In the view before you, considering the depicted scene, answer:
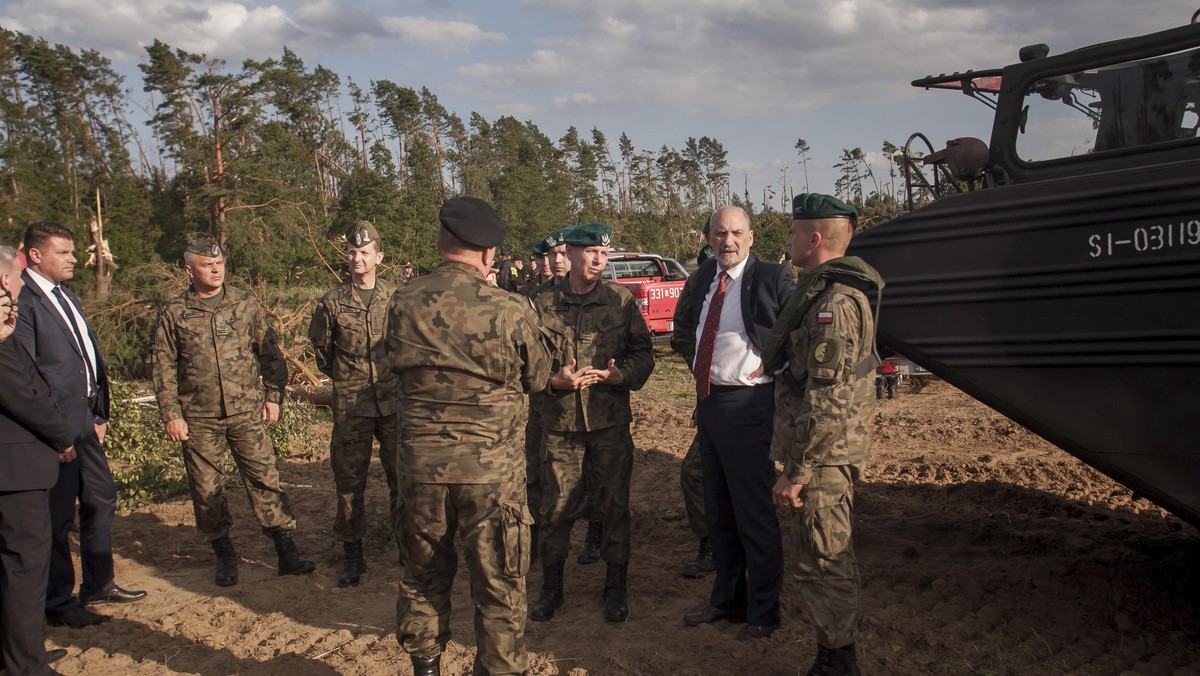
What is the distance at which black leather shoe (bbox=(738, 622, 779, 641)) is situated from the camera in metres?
4.10

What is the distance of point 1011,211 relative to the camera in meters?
3.57

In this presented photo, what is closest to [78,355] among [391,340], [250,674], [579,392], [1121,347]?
[250,674]

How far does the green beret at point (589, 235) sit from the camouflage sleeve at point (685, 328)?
51 cm

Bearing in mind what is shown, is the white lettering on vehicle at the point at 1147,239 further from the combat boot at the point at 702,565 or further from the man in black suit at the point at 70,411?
the man in black suit at the point at 70,411

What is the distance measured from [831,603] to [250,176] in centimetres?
2390

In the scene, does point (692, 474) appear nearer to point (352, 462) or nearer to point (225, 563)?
point (352, 462)

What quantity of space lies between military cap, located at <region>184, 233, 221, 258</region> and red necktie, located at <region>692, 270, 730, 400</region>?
2979 millimetres

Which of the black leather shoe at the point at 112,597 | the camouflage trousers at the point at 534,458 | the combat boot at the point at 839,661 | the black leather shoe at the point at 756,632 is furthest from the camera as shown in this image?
the camouflage trousers at the point at 534,458

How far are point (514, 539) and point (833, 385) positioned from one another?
1351 millimetres

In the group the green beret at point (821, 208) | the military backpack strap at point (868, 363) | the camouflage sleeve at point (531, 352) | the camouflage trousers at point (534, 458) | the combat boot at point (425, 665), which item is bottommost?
the combat boot at point (425, 665)

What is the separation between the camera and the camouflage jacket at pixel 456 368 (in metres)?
3.38

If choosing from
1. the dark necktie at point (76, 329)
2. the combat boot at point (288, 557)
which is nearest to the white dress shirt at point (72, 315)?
the dark necktie at point (76, 329)

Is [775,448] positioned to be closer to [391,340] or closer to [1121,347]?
[1121,347]

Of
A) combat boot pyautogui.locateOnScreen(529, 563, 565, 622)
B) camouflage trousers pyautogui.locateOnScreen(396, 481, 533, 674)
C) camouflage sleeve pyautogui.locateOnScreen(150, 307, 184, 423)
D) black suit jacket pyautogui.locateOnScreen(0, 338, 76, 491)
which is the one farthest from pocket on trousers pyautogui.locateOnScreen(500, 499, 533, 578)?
camouflage sleeve pyautogui.locateOnScreen(150, 307, 184, 423)
